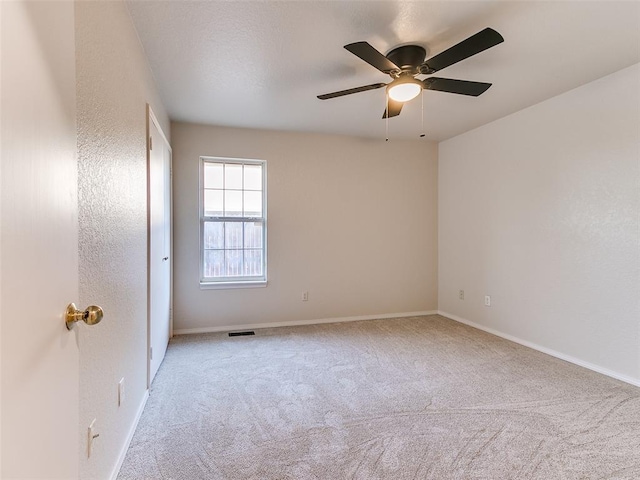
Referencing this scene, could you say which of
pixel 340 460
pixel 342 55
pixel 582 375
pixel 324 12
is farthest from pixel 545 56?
pixel 340 460

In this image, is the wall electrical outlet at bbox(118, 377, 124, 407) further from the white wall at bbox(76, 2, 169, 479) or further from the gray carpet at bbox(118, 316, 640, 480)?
the gray carpet at bbox(118, 316, 640, 480)

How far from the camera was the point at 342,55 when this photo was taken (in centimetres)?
236

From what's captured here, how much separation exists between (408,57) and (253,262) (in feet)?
9.52

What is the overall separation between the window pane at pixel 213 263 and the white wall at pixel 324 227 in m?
0.14

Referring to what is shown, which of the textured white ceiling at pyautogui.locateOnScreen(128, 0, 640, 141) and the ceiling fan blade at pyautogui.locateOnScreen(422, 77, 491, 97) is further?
the ceiling fan blade at pyautogui.locateOnScreen(422, 77, 491, 97)

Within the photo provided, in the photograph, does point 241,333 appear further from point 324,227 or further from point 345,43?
point 345,43

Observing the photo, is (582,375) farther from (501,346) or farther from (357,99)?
(357,99)

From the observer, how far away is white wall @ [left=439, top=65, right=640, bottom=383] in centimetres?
265

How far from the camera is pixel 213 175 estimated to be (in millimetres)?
4055

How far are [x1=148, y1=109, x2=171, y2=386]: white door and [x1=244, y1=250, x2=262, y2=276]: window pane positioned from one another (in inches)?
40.5

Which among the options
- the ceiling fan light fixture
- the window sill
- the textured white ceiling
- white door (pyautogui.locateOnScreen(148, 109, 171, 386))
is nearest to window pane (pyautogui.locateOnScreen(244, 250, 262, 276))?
the window sill

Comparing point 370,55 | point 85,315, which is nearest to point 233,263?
point 370,55

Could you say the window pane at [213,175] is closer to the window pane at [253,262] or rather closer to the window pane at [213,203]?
the window pane at [213,203]

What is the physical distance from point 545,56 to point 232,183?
3.31 metres
